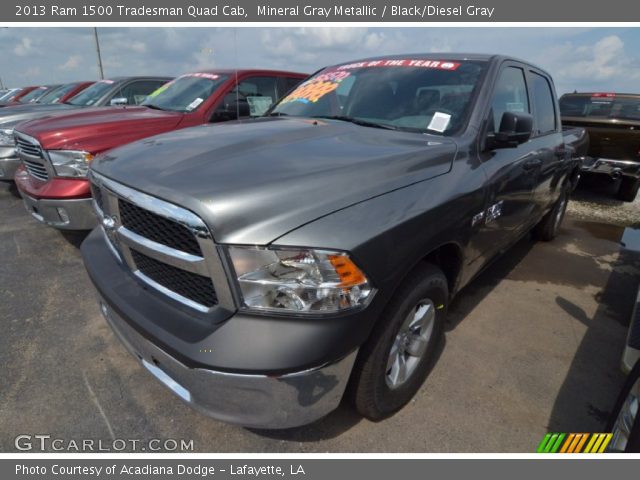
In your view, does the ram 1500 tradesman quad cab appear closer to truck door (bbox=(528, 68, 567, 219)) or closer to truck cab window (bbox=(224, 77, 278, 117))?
truck door (bbox=(528, 68, 567, 219))

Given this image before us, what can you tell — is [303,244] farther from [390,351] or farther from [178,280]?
[390,351]

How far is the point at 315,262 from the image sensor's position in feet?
4.72

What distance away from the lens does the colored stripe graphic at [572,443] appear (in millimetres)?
1851

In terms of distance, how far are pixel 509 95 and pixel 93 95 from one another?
287 inches

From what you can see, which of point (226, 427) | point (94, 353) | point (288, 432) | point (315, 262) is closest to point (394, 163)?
point (315, 262)

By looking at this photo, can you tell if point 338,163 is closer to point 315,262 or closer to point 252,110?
point 315,262

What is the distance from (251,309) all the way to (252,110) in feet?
14.6

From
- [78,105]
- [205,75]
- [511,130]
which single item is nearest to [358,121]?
[511,130]

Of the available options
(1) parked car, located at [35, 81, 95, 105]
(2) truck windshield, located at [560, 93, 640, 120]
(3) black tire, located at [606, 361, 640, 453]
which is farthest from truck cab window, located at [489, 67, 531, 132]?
(1) parked car, located at [35, 81, 95, 105]

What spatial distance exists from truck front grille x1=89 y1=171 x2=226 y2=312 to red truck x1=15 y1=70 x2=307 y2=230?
72.2 inches

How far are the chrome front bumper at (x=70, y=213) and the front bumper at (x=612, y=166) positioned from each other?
22.9ft

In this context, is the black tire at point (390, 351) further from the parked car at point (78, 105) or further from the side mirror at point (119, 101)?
the side mirror at point (119, 101)

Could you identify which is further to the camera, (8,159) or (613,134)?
(613,134)

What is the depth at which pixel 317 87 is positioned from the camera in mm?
3152
